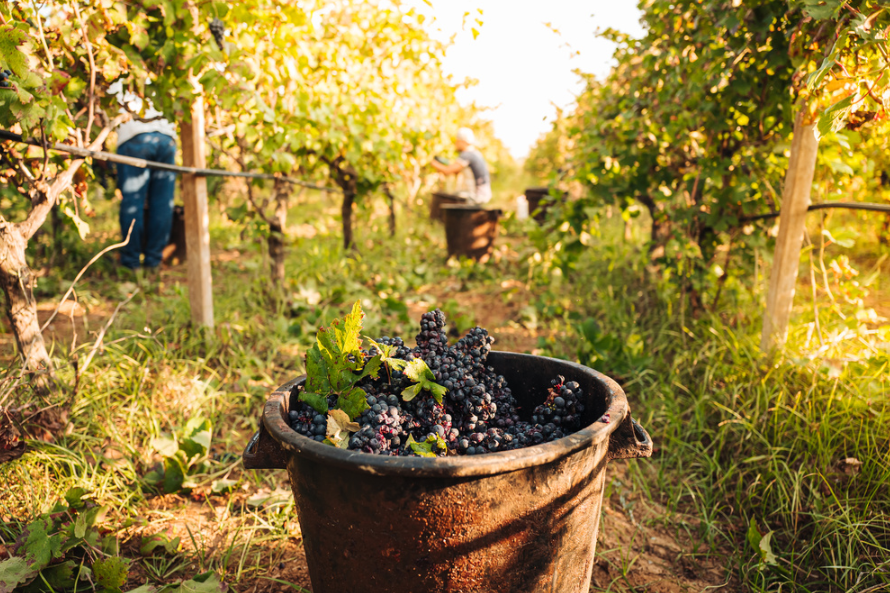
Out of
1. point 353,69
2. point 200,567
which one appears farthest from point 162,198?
point 200,567

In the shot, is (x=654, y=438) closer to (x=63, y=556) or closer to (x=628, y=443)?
(x=628, y=443)

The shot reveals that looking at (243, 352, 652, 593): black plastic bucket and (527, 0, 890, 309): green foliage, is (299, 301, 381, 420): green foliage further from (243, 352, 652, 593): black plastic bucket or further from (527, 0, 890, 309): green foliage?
(527, 0, 890, 309): green foliage

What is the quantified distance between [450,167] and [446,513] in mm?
8239

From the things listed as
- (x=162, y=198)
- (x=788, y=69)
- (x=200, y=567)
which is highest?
(x=788, y=69)

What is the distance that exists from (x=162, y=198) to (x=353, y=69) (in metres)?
2.08

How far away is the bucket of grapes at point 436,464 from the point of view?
3.50 feet

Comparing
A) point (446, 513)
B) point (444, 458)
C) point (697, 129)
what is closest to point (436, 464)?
point (444, 458)

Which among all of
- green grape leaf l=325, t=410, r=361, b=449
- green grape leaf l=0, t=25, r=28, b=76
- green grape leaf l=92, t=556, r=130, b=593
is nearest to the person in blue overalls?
green grape leaf l=0, t=25, r=28, b=76

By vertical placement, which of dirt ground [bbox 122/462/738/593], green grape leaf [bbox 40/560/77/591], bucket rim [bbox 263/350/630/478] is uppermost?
bucket rim [bbox 263/350/630/478]

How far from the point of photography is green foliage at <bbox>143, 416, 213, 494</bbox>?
2158mm

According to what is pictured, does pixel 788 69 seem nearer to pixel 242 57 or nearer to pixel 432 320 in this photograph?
pixel 432 320

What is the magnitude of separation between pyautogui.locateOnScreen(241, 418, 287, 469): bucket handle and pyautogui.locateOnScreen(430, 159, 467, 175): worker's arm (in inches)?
300

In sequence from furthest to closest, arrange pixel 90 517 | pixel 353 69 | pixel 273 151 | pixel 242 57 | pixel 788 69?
pixel 353 69 < pixel 273 151 < pixel 242 57 < pixel 788 69 < pixel 90 517

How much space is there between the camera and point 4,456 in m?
1.80
